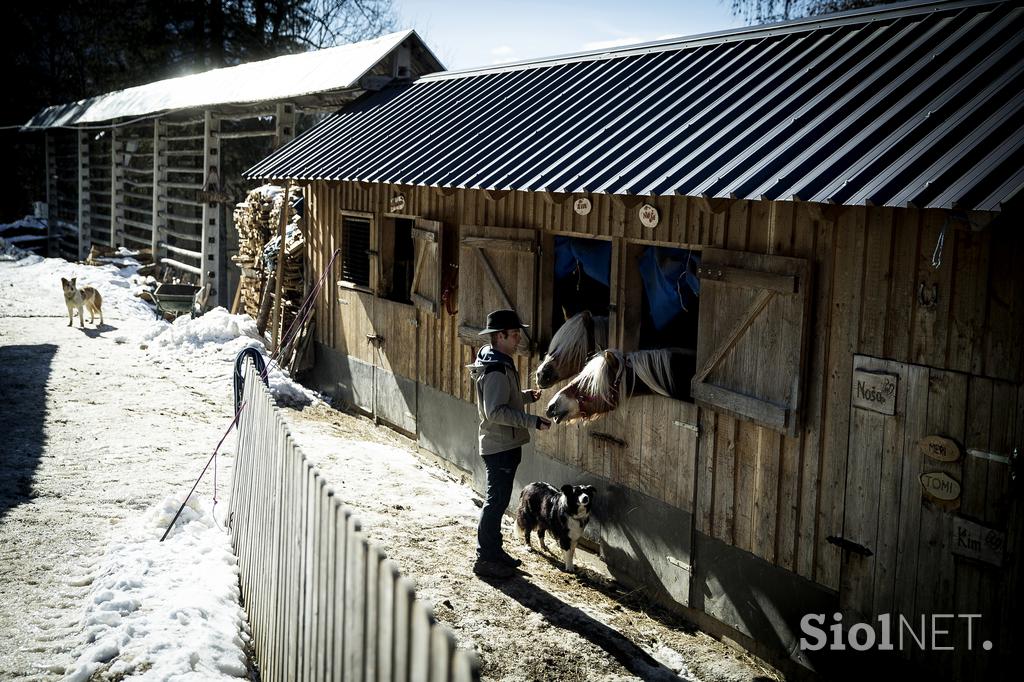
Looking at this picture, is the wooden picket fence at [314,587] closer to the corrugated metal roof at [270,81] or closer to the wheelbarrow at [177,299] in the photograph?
the corrugated metal roof at [270,81]

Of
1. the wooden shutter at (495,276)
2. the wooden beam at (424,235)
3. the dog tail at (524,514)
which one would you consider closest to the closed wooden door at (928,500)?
the dog tail at (524,514)

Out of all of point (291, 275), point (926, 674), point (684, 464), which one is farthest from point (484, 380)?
point (291, 275)

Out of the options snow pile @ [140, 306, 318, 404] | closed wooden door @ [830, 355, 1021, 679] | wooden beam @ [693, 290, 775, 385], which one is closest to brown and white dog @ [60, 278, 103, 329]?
snow pile @ [140, 306, 318, 404]

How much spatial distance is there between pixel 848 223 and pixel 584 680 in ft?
11.0

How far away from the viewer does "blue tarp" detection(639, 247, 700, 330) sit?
24.0 feet

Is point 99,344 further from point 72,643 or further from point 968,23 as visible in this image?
point 968,23

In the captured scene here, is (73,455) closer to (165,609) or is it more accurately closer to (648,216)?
(165,609)

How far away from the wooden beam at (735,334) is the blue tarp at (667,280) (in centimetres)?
99

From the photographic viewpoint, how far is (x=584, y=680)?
5730 mm

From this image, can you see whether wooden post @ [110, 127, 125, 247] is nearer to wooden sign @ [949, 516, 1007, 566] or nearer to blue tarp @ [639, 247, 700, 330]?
blue tarp @ [639, 247, 700, 330]

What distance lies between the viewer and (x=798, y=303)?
5.66 metres

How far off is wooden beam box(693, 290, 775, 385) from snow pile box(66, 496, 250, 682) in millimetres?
3584

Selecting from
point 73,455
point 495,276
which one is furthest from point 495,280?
point 73,455

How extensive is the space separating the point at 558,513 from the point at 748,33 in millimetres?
4663
